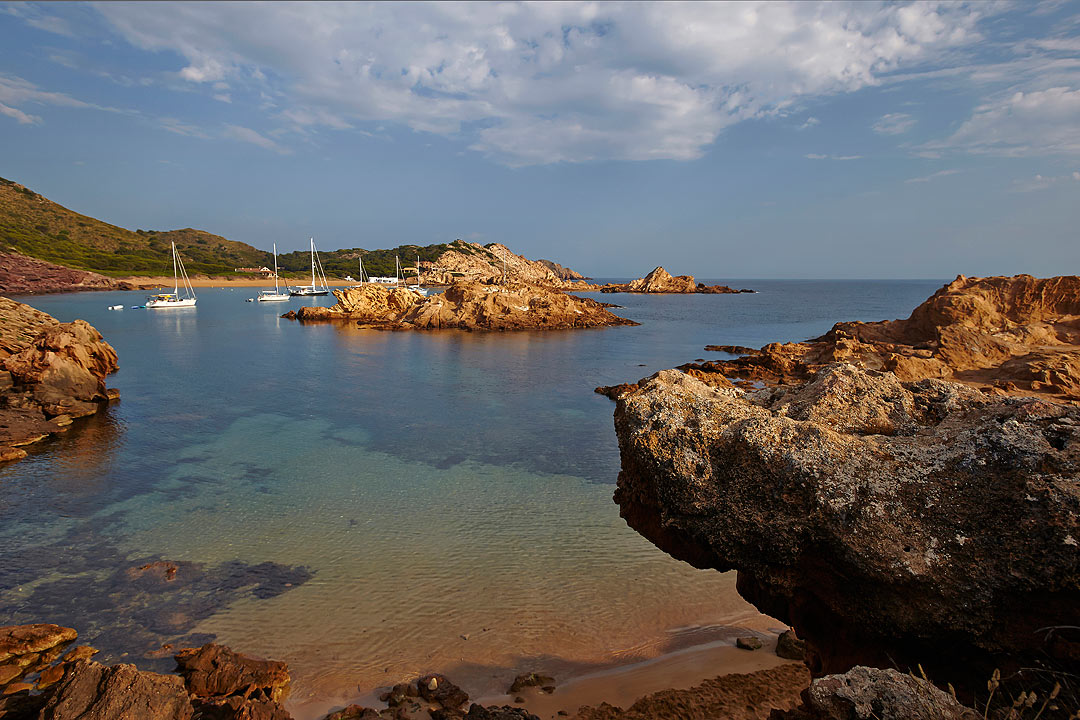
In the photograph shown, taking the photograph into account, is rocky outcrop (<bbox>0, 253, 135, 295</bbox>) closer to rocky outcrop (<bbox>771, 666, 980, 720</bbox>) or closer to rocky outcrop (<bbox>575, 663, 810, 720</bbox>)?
rocky outcrop (<bbox>575, 663, 810, 720</bbox>)

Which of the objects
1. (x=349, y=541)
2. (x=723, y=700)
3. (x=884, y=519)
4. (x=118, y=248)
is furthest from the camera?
(x=118, y=248)

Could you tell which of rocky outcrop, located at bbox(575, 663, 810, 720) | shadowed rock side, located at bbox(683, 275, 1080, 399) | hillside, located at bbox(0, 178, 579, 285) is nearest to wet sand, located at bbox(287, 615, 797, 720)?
rocky outcrop, located at bbox(575, 663, 810, 720)

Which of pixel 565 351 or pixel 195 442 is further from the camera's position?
pixel 565 351

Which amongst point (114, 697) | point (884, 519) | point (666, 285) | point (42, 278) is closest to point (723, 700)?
point (884, 519)

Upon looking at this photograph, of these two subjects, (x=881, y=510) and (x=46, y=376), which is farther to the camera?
(x=46, y=376)

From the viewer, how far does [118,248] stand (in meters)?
143

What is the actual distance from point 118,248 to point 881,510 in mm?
182022

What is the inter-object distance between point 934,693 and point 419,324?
57.4 m

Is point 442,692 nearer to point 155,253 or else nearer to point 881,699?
point 881,699

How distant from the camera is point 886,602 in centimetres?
380

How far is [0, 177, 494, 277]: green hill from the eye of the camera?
115188 millimetres

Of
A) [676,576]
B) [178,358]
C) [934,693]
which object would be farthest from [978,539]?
[178,358]

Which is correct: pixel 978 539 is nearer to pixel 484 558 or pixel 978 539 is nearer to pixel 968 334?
pixel 484 558

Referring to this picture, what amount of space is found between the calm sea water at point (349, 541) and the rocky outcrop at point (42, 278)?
307ft
